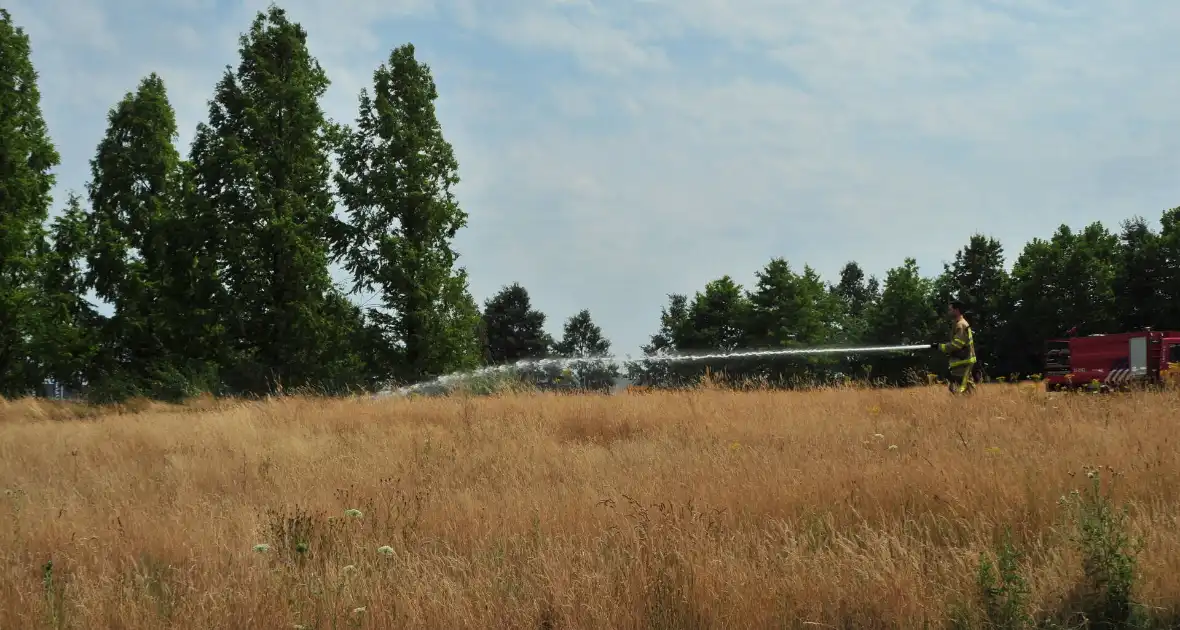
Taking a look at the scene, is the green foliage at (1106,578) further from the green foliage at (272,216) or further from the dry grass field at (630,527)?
the green foliage at (272,216)

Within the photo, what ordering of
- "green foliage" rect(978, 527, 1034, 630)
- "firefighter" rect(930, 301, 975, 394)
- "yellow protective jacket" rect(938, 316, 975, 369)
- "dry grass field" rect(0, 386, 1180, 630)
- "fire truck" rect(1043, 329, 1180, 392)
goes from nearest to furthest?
1. "green foliage" rect(978, 527, 1034, 630)
2. "dry grass field" rect(0, 386, 1180, 630)
3. "firefighter" rect(930, 301, 975, 394)
4. "yellow protective jacket" rect(938, 316, 975, 369)
5. "fire truck" rect(1043, 329, 1180, 392)

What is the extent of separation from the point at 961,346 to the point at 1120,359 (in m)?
5.55

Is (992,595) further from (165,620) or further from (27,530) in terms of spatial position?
(27,530)

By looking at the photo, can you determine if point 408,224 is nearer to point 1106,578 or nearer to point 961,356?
point 961,356

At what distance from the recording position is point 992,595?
171 inches

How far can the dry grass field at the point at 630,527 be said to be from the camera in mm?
4574

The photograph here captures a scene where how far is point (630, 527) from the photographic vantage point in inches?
228

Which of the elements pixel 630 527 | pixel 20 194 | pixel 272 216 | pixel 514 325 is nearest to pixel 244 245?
pixel 272 216

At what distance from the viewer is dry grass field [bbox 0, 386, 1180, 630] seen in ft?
15.0

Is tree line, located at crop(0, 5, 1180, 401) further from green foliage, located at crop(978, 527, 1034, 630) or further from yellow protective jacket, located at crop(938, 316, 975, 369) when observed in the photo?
green foliage, located at crop(978, 527, 1034, 630)

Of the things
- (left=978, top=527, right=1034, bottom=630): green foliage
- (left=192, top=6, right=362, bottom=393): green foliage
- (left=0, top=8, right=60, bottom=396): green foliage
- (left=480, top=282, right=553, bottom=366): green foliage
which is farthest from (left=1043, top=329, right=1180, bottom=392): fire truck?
(left=480, top=282, right=553, bottom=366): green foliage

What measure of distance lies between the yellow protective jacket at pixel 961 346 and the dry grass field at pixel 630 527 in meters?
3.72

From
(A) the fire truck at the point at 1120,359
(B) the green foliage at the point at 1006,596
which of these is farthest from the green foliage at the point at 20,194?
(B) the green foliage at the point at 1006,596

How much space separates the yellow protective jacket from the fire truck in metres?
3.27
